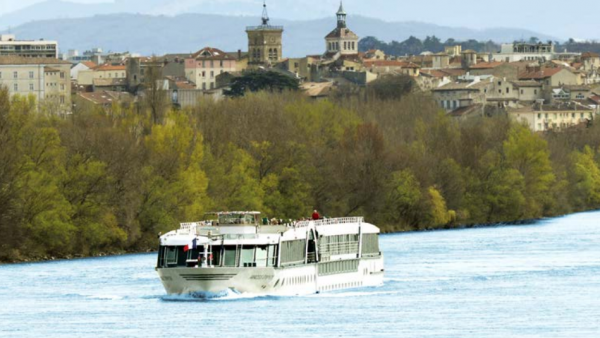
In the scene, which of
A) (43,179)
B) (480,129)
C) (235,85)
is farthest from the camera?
(235,85)

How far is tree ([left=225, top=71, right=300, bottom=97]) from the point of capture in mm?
162750

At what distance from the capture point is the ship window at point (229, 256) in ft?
177

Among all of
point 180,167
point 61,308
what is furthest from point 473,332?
point 180,167

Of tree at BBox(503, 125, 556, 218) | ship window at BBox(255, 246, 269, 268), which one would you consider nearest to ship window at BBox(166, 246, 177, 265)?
ship window at BBox(255, 246, 269, 268)

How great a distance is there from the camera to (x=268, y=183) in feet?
302

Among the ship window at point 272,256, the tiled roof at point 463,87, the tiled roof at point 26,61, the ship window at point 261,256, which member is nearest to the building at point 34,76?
the tiled roof at point 26,61

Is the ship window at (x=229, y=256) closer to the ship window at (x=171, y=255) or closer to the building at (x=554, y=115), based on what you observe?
the ship window at (x=171, y=255)

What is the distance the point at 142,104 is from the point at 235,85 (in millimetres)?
72468

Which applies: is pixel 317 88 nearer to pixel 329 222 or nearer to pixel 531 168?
pixel 531 168

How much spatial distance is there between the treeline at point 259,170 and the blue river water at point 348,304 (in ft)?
12.6

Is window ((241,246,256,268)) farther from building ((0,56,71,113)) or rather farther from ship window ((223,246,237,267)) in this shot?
building ((0,56,71,113))

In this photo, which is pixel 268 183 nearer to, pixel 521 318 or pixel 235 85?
pixel 521 318

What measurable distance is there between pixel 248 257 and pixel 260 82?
363 feet

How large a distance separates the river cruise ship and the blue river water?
470 mm
